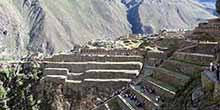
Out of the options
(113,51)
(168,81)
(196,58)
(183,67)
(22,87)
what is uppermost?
(196,58)

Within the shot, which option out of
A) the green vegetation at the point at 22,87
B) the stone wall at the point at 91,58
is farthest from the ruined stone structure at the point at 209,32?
the green vegetation at the point at 22,87

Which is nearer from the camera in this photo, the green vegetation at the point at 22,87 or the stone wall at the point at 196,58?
the stone wall at the point at 196,58

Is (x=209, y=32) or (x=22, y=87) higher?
(x=209, y=32)

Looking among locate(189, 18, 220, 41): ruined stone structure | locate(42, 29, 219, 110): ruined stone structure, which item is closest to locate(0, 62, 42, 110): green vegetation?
locate(42, 29, 219, 110): ruined stone structure

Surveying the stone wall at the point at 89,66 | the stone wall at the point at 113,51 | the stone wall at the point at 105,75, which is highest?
the stone wall at the point at 113,51

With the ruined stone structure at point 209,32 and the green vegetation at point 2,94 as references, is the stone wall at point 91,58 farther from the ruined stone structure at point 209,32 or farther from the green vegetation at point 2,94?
the green vegetation at point 2,94

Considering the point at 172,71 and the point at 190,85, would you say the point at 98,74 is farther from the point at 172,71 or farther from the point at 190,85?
the point at 190,85

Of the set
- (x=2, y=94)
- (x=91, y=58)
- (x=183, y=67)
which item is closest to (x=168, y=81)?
(x=183, y=67)

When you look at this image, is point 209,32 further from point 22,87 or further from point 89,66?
point 22,87
